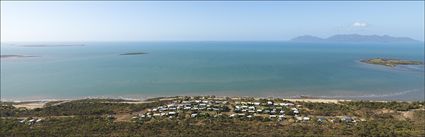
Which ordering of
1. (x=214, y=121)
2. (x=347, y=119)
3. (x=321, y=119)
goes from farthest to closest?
1. (x=321, y=119)
2. (x=347, y=119)
3. (x=214, y=121)

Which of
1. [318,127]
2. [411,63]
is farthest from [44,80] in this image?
[411,63]

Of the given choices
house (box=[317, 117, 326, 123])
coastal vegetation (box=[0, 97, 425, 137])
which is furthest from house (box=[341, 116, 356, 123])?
house (box=[317, 117, 326, 123])

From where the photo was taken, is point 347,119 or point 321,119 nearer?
point 347,119

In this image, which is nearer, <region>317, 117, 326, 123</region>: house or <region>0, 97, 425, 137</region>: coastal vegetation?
<region>0, 97, 425, 137</region>: coastal vegetation

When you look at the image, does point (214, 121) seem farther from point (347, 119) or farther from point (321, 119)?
point (347, 119)

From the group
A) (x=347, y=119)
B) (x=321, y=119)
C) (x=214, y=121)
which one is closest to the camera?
(x=214, y=121)

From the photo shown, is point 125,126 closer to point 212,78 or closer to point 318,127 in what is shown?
point 318,127

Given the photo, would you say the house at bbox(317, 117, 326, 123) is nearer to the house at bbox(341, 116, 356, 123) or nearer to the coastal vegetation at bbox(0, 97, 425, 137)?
the coastal vegetation at bbox(0, 97, 425, 137)

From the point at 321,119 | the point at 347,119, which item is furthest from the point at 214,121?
the point at 347,119

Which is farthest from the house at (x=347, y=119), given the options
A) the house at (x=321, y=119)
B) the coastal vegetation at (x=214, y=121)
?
the house at (x=321, y=119)
